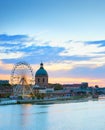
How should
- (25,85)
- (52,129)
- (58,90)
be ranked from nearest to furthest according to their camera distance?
(52,129) < (25,85) < (58,90)

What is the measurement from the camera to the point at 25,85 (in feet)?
268

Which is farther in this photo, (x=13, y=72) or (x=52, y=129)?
(x=13, y=72)

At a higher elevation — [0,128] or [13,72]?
[13,72]

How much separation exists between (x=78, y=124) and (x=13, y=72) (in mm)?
41270

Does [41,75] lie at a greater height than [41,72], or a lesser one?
lesser

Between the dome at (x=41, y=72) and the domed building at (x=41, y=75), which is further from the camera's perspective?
the domed building at (x=41, y=75)

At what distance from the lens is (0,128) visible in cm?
3203

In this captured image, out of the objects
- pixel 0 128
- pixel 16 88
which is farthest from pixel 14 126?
pixel 16 88

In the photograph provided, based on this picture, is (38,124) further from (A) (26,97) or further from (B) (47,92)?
(B) (47,92)

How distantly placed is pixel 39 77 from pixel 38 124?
283 ft

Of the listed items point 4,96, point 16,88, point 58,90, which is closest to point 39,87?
point 58,90

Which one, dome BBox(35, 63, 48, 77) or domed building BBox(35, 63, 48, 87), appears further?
domed building BBox(35, 63, 48, 87)

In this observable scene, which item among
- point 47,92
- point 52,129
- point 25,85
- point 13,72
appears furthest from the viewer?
point 47,92

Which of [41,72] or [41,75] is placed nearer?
[41,72]
